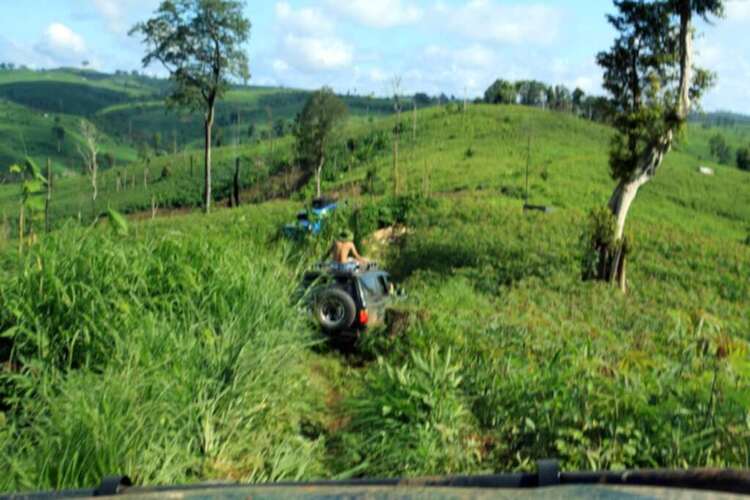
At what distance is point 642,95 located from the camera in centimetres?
2019

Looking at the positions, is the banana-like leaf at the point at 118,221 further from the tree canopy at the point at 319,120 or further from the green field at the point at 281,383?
the tree canopy at the point at 319,120

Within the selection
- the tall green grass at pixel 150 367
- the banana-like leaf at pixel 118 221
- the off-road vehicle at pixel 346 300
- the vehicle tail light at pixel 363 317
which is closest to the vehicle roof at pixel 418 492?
the tall green grass at pixel 150 367

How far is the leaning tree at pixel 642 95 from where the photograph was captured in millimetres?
19672

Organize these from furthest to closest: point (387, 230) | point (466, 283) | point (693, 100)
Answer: point (387, 230) < point (693, 100) < point (466, 283)

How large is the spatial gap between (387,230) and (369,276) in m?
16.4

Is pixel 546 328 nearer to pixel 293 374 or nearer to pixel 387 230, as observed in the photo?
pixel 293 374

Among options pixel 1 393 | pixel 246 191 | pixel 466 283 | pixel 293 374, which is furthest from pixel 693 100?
pixel 246 191

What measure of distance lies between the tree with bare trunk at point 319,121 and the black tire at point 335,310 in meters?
45.4

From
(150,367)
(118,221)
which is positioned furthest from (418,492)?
(118,221)

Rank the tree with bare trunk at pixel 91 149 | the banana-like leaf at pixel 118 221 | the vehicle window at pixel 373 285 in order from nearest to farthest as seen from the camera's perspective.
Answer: the banana-like leaf at pixel 118 221 → the vehicle window at pixel 373 285 → the tree with bare trunk at pixel 91 149

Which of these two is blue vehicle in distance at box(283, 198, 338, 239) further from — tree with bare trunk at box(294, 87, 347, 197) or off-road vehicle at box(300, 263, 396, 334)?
tree with bare trunk at box(294, 87, 347, 197)

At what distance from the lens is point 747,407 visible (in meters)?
4.61

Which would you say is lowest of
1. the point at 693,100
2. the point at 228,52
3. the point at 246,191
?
the point at 246,191

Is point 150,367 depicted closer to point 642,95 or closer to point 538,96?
point 642,95
